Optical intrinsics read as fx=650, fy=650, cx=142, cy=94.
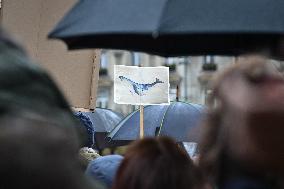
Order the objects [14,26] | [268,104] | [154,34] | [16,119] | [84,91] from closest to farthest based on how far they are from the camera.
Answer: [16,119] → [268,104] → [154,34] → [14,26] → [84,91]

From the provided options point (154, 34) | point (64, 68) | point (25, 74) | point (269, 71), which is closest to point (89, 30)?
point (154, 34)

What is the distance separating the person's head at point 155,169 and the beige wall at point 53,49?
6.54 feet

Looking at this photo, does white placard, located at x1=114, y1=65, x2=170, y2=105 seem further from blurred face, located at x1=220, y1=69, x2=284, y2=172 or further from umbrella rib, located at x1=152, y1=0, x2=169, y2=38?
blurred face, located at x1=220, y1=69, x2=284, y2=172

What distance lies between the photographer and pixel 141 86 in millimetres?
5574

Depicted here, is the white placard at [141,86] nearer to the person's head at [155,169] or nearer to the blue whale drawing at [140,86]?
the blue whale drawing at [140,86]

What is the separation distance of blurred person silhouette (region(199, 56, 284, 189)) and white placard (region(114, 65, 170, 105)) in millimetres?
3867

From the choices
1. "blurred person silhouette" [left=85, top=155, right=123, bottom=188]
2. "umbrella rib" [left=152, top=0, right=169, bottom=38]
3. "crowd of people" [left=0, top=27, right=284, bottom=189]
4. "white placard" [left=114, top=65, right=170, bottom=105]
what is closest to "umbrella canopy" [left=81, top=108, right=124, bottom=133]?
"white placard" [left=114, top=65, right=170, bottom=105]

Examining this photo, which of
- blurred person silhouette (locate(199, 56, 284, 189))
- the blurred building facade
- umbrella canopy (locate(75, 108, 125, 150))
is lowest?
umbrella canopy (locate(75, 108, 125, 150))

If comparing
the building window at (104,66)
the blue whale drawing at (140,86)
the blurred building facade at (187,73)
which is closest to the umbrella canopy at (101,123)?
the blue whale drawing at (140,86)

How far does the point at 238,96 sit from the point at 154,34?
23.5 inches

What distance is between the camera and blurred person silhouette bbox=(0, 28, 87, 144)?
0.87m

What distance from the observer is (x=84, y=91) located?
491 cm

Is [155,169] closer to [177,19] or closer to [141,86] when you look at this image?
[177,19]

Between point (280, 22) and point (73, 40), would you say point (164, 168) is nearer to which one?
point (280, 22)
